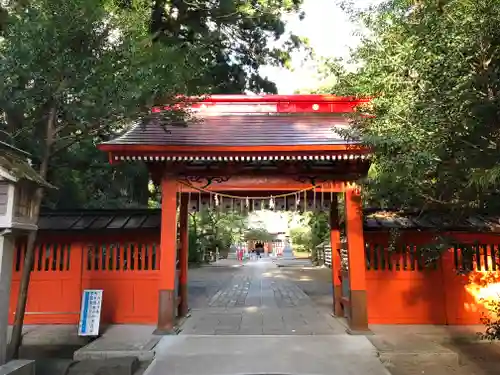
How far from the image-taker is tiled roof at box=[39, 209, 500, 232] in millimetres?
8828

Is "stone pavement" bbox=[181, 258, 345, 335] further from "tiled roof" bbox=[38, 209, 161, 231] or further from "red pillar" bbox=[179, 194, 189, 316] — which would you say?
"tiled roof" bbox=[38, 209, 161, 231]

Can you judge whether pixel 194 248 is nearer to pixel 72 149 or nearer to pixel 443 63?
pixel 72 149

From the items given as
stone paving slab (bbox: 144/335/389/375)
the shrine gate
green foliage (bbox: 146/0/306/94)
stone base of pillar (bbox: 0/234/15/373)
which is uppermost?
green foliage (bbox: 146/0/306/94)

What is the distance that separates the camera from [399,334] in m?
7.68

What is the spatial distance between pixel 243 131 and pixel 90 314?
4.51 metres

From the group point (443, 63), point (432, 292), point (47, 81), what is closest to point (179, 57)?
point (47, 81)

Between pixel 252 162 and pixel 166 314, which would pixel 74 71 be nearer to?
pixel 252 162

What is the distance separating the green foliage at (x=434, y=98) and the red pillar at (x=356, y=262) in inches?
84.0

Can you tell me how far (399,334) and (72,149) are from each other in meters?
8.45

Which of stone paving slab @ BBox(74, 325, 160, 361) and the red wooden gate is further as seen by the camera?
the red wooden gate

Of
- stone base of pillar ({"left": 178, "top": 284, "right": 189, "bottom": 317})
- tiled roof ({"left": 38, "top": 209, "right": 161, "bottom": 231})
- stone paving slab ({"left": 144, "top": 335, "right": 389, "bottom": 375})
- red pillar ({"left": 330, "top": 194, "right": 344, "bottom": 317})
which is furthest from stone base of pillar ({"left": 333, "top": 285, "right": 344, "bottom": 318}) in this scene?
tiled roof ({"left": 38, "top": 209, "right": 161, "bottom": 231})

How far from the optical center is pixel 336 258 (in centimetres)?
972

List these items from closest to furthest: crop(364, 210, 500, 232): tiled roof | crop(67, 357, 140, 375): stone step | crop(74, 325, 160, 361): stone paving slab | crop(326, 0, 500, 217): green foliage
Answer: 1. crop(326, 0, 500, 217): green foliage
2. crop(67, 357, 140, 375): stone step
3. crop(74, 325, 160, 361): stone paving slab
4. crop(364, 210, 500, 232): tiled roof

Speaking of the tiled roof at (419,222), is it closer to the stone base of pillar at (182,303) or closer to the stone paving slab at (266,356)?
the stone paving slab at (266,356)
